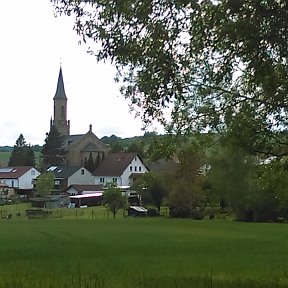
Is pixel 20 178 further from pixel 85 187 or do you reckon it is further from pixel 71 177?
pixel 85 187

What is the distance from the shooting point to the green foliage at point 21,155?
170m

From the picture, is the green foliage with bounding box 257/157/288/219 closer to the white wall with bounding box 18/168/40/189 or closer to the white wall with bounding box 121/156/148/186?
the white wall with bounding box 121/156/148/186

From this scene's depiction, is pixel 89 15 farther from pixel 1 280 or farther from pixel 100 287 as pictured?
pixel 1 280

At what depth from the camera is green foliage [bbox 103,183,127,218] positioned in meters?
92.9

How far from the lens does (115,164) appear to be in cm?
14412

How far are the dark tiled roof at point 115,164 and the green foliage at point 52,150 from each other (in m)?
21.7

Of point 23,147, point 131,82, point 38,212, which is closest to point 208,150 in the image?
point 131,82

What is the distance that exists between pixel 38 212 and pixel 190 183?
21.7 m

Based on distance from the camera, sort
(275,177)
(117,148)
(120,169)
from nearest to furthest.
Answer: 1. (275,177)
2. (120,169)
3. (117,148)

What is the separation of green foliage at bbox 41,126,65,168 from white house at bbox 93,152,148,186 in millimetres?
23611

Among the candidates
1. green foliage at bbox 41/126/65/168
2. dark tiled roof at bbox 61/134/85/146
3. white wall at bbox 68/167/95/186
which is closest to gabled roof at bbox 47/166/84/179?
white wall at bbox 68/167/95/186

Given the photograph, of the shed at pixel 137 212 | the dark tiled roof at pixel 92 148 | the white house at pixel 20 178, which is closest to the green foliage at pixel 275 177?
the shed at pixel 137 212

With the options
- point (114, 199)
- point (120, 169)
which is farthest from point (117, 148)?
Result: point (114, 199)

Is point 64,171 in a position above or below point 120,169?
above
